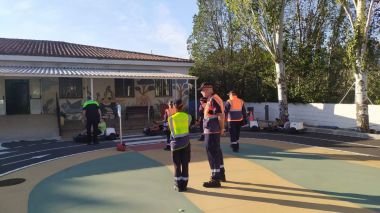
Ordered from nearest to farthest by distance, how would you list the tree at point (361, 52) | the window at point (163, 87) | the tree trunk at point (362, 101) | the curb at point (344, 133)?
the curb at point (344, 133), the tree at point (361, 52), the tree trunk at point (362, 101), the window at point (163, 87)

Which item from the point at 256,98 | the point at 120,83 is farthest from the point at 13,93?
the point at 256,98

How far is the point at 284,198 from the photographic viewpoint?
21.2 ft

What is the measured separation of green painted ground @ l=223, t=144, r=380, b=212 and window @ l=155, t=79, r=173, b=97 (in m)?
12.4

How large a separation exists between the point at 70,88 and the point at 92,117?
300 inches

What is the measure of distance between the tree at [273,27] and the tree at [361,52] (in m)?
3.65

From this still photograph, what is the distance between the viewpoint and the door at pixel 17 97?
19.3 meters

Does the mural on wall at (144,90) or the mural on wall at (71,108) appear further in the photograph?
the mural on wall at (144,90)

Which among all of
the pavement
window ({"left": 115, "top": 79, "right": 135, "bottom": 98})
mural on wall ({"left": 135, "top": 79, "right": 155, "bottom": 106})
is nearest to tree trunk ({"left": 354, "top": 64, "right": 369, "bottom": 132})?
the pavement

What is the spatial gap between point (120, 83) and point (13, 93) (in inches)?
218

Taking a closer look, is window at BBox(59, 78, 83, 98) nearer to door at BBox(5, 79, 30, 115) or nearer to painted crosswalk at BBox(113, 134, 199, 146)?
door at BBox(5, 79, 30, 115)

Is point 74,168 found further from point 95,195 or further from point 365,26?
point 365,26

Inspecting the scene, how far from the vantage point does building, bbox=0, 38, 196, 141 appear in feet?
53.5

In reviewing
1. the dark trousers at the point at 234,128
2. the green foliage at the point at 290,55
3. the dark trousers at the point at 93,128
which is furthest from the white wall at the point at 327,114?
the dark trousers at the point at 93,128

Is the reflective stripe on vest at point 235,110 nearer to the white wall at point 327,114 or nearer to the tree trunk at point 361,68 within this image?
the tree trunk at point 361,68
